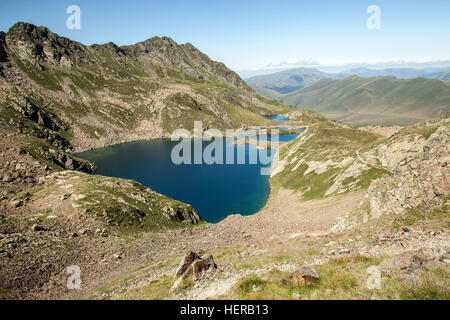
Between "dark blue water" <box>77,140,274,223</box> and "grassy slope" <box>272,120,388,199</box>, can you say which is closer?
"grassy slope" <box>272,120,388,199</box>

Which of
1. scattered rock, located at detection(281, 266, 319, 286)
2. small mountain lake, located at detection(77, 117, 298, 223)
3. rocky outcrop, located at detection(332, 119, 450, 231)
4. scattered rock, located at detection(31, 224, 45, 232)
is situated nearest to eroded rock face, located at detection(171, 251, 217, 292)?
scattered rock, located at detection(281, 266, 319, 286)

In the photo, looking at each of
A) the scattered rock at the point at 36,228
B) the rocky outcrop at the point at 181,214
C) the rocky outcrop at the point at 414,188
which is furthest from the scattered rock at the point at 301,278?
the rocky outcrop at the point at 181,214

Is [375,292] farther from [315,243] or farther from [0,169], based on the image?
[0,169]

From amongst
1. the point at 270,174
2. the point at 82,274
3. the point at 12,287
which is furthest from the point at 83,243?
the point at 270,174

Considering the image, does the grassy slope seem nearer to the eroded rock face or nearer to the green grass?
the green grass

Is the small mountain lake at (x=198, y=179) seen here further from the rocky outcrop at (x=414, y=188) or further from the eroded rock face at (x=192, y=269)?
the eroded rock face at (x=192, y=269)

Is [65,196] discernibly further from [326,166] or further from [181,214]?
[326,166]

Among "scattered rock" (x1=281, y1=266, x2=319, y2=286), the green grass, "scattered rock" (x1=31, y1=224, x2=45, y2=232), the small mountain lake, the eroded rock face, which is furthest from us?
the small mountain lake

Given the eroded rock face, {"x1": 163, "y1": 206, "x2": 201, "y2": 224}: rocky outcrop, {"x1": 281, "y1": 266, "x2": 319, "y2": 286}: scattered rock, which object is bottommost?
{"x1": 163, "y1": 206, "x2": 201, "y2": 224}: rocky outcrop
